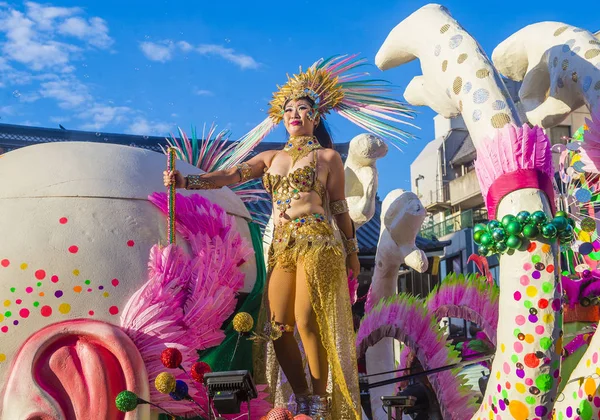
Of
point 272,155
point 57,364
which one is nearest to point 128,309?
point 57,364

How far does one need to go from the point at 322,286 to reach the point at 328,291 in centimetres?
4

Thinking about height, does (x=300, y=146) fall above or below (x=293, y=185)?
above

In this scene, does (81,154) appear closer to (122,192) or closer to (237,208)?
(122,192)

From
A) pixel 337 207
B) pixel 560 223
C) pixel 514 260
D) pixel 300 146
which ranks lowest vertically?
pixel 514 260

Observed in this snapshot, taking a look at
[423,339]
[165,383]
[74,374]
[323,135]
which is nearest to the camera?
[165,383]

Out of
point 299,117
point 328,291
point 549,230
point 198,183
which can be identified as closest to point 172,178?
point 198,183

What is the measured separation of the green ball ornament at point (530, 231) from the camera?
2.44 meters

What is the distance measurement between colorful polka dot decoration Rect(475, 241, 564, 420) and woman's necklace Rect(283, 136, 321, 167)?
4.34ft

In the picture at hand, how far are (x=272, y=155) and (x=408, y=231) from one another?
2.24 metres

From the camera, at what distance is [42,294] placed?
2.97m

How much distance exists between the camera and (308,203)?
341cm

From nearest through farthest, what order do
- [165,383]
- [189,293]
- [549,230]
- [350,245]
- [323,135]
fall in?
[549,230], [165,383], [189,293], [350,245], [323,135]

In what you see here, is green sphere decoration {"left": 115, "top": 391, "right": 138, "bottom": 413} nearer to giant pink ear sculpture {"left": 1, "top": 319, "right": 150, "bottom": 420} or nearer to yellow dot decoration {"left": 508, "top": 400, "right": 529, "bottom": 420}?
giant pink ear sculpture {"left": 1, "top": 319, "right": 150, "bottom": 420}

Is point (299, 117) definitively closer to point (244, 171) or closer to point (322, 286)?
point (244, 171)
